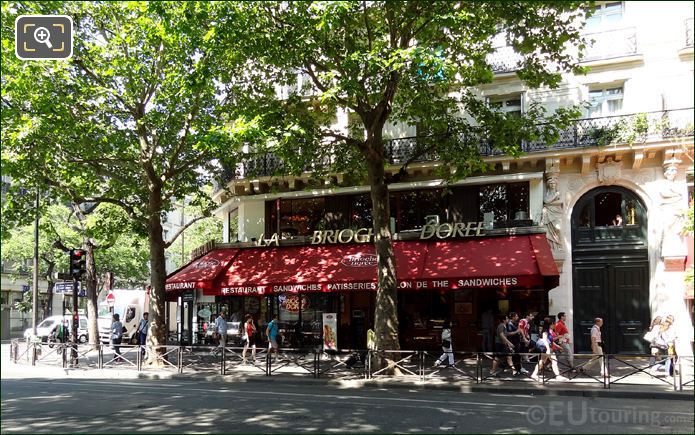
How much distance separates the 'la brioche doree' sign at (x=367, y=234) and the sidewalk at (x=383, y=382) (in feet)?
20.1

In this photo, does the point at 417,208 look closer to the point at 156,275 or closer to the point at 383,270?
the point at 383,270

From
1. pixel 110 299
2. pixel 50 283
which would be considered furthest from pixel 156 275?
pixel 50 283

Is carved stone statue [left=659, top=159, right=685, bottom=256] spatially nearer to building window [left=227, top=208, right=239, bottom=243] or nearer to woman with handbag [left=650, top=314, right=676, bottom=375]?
woman with handbag [left=650, top=314, right=676, bottom=375]

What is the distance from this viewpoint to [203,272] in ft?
72.4

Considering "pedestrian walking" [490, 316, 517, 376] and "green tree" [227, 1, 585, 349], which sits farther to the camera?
"pedestrian walking" [490, 316, 517, 376]

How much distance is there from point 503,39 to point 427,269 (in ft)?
29.5

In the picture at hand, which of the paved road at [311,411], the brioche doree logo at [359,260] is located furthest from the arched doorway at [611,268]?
the paved road at [311,411]

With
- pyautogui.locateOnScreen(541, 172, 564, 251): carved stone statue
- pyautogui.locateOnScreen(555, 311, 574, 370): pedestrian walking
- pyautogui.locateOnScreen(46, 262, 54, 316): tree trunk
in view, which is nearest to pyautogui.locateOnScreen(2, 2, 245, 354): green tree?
pyautogui.locateOnScreen(555, 311, 574, 370): pedestrian walking

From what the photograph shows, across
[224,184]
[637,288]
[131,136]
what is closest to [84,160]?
[131,136]

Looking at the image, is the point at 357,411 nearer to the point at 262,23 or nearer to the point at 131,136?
the point at 262,23

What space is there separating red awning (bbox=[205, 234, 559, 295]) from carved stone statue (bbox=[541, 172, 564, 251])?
79 cm

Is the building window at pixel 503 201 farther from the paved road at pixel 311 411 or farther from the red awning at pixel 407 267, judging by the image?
the paved road at pixel 311 411

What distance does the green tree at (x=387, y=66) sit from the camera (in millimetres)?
14117

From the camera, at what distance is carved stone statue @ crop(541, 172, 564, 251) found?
65.8 ft
